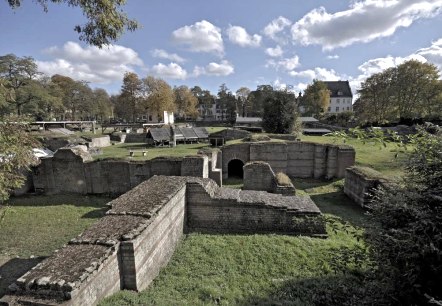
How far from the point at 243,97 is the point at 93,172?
68.1m

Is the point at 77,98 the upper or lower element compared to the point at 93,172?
upper

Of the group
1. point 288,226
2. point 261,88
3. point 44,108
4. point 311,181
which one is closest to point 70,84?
point 44,108

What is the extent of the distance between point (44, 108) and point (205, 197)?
4676 cm

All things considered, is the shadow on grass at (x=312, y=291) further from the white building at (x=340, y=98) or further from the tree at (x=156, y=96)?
the white building at (x=340, y=98)

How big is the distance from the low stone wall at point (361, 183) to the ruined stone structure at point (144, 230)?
4.93 meters

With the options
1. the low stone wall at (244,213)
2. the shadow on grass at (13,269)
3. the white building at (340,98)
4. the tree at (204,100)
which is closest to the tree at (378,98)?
the white building at (340,98)

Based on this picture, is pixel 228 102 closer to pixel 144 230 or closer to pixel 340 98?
pixel 340 98

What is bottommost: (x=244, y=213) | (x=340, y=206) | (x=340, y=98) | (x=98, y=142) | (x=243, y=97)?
(x=340, y=206)

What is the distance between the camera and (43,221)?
11008 mm

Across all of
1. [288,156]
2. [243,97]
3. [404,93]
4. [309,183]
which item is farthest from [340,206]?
[243,97]

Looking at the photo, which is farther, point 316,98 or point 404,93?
point 316,98

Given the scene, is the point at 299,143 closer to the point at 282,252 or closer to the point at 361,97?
the point at 282,252

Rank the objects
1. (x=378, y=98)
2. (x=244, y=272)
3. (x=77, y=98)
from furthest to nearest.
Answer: (x=77, y=98) → (x=378, y=98) → (x=244, y=272)

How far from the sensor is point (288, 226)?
938 cm
